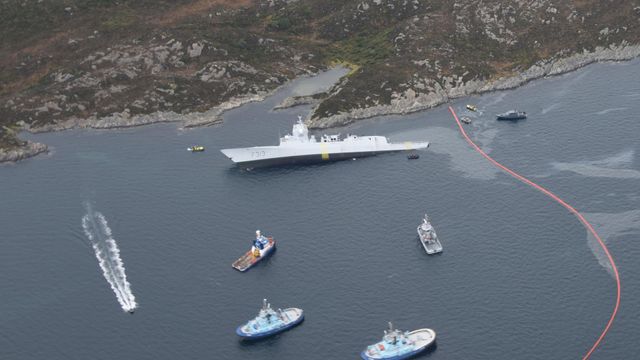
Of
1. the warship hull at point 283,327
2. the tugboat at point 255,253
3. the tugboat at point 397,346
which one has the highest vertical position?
the tugboat at point 255,253

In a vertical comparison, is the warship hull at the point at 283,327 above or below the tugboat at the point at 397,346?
above

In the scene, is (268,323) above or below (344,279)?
below

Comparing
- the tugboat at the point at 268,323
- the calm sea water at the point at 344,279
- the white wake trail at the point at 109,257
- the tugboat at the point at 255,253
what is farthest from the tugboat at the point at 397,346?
the white wake trail at the point at 109,257

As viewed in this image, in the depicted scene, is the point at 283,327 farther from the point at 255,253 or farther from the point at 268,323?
the point at 255,253

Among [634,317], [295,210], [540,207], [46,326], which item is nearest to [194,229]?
[295,210]

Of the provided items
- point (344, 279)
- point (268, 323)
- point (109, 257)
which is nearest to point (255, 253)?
point (344, 279)

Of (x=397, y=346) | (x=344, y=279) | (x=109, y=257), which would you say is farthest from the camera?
(x=109, y=257)

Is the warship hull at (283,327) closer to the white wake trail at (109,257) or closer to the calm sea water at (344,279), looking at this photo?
the calm sea water at (344,279)
